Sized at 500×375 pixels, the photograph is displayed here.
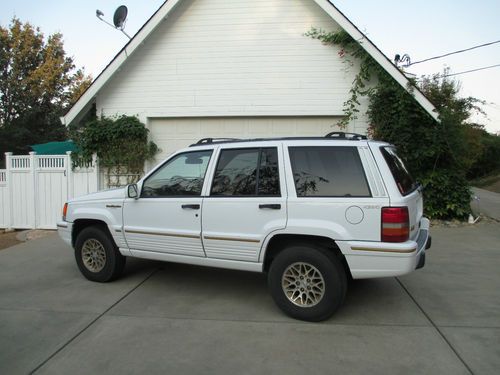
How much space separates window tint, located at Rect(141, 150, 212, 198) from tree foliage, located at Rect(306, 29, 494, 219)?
5312 millimetres

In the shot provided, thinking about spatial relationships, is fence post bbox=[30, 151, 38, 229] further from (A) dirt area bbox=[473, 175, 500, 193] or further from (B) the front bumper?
(A) dirt area bbox=[473, 175, 500, 193]

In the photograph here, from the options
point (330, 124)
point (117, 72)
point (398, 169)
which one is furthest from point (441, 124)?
point (117, 72)

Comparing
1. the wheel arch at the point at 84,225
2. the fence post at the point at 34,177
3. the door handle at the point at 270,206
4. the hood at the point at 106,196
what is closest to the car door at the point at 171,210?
the hood at the point at 106,196

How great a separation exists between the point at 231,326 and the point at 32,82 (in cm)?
2673

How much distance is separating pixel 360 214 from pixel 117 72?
7934 mm

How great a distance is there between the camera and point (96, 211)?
18.0ft

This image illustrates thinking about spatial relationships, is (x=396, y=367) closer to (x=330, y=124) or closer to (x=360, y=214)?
(x=360, y=214)

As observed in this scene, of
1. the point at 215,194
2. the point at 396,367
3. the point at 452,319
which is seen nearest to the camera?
the point at 396,367

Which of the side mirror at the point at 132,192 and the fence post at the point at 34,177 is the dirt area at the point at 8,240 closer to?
the fence post at the point at 34,177

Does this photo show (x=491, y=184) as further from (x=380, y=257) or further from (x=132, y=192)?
(x=132, y=192)

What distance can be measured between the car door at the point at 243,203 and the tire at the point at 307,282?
32 centimetres

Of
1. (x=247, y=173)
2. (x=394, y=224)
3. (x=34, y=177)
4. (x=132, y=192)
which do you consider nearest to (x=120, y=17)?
(x=34, y=177)

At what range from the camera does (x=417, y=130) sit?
9164 mm

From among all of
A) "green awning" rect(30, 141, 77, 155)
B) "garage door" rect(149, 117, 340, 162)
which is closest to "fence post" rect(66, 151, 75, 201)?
"green awning" rect(30, 141, 77, 155)
